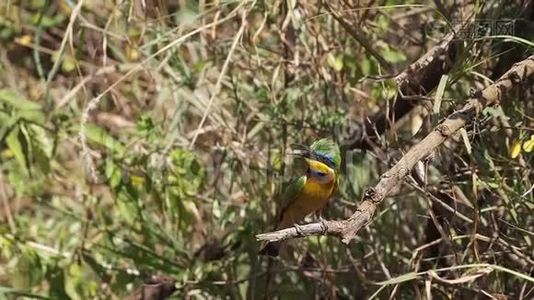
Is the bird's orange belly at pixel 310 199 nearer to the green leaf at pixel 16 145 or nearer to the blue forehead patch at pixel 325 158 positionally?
the blue forehead patch at pixel 325 158

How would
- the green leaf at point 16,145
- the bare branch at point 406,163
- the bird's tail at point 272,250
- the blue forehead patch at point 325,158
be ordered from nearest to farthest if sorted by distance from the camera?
1. the bare branch at point 406,163
2. the blue forehead patch at point 325,158
3. the bird's tail at point 272,250
4. the green leaf at point 16,145

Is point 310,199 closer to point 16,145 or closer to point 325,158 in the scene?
point 325,158

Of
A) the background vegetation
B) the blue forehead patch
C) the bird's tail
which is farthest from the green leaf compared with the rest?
the blue forehead patch

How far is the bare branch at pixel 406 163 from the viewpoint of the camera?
4.61 ft

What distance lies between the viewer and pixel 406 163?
1550 millimetres

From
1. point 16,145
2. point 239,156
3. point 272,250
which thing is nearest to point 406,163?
point 272,250

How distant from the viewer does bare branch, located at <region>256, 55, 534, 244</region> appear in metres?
1.41

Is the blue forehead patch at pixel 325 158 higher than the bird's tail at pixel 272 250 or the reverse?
higher

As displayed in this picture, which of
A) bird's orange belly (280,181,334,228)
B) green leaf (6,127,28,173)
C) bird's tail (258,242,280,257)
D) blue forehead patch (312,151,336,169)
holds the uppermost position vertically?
green leaf (6,127,28,173)

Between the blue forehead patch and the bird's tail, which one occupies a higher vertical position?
the blue forehead patch

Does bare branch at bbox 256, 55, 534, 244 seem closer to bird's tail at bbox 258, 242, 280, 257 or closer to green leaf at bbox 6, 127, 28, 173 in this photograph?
bird's tail at bbox 258, 242, 280, 257

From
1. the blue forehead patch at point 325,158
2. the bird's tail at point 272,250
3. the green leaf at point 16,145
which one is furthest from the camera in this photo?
the green leaf at point 16,145

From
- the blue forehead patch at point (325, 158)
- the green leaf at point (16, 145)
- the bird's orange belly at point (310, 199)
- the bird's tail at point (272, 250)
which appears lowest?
the bird's tail at point (272, 250)

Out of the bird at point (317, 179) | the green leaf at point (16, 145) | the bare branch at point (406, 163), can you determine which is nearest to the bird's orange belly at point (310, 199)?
the bird at point (317, 179)
